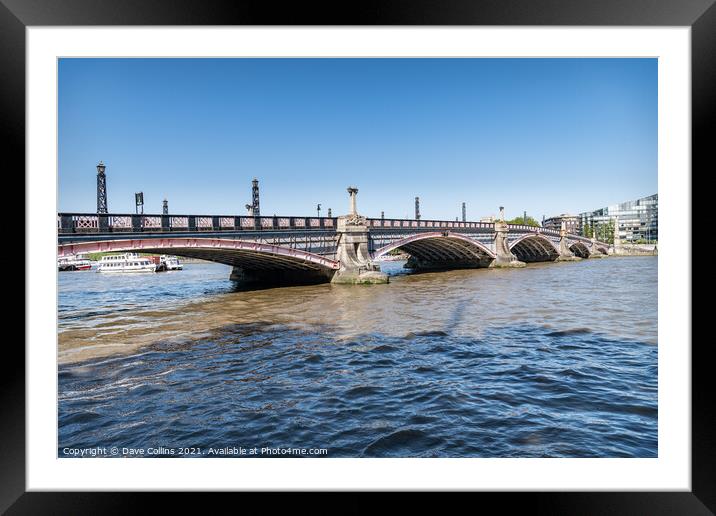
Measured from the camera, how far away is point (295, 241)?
24.7 m

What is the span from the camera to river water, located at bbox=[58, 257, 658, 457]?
17.3 feet

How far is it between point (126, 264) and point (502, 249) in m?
44.6

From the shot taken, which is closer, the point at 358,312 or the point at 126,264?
the point at 358,312

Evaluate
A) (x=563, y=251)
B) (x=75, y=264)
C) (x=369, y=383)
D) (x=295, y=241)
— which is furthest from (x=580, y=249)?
(x=75, y=264)

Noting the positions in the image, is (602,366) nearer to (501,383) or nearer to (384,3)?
(501,383)

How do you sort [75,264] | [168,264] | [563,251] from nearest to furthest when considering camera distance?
[563,251] → [75,264] → [168,264]

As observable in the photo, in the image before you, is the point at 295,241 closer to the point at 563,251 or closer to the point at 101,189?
the point at 101,189

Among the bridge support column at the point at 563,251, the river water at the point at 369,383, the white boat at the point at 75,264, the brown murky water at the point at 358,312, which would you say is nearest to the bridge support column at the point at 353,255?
the brown murky water at the point at 358,312

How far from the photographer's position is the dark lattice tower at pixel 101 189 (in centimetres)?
1606

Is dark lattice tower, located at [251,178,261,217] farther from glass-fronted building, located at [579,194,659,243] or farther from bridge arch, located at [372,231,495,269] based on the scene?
glass-fronted building, located at [579,194,659,243]

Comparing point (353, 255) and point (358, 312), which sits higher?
point (353, 255)

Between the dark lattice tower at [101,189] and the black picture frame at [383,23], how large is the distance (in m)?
14.2
